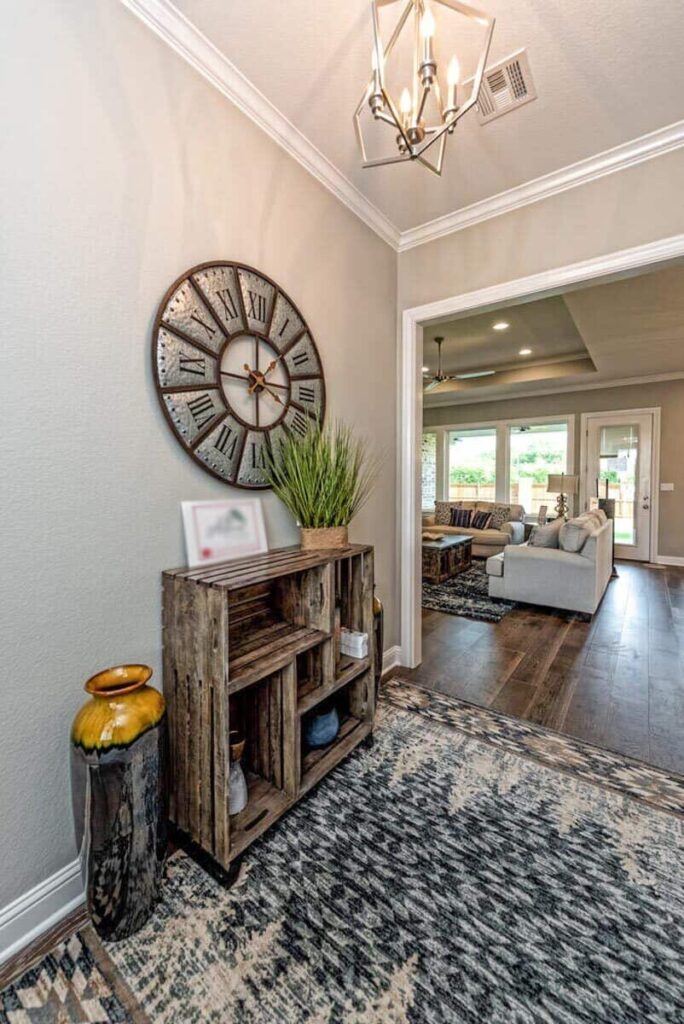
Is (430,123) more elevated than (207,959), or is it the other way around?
(430,123)

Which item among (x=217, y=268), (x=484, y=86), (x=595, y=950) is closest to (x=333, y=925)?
(x=595, y=950)

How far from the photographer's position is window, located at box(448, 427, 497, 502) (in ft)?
24.9

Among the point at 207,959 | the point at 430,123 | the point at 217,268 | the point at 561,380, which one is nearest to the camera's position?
the point at 207,959

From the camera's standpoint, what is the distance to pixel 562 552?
3881mm

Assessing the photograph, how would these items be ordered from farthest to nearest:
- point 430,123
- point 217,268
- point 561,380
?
point 561,380, point 430,123, point 217,268

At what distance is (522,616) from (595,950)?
2.88 metres

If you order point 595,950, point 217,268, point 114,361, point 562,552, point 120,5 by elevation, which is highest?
point 120,5

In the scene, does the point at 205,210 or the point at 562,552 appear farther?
the point at 562,552

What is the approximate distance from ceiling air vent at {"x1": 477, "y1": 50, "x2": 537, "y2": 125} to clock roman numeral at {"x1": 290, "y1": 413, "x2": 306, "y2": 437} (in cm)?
132

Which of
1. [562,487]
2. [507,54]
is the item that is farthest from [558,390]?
[507,54]

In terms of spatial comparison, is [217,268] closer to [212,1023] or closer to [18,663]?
[18,663]

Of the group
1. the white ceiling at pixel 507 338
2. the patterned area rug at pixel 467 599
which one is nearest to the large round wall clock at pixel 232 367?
the white ceiling at pixel 507 338

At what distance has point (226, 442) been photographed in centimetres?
162

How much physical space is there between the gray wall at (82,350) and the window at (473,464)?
6.71m
